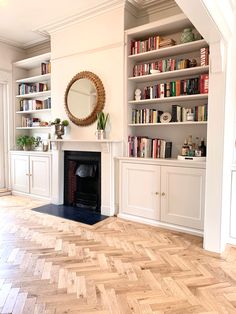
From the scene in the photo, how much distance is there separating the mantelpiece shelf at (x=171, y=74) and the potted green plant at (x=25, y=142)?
2.41 metres

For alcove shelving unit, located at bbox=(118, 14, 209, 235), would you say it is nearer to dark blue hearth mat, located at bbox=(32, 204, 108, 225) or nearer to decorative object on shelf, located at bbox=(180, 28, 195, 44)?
decorative object on shelf, located at bbox=(180, 28, 195, 44)

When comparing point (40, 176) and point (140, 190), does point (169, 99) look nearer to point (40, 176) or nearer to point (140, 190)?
point (140, 190)

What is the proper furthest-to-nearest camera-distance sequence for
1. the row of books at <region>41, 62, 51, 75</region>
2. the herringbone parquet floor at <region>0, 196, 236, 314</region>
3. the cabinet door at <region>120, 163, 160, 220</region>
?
1. the row of books at <region>41, 62, 51, 75</region>
2. the cabinet door at <region>120, 163, 160, 220</region>
3. the herringbone parquet floor at <region>0, 196, 236, 314</region>

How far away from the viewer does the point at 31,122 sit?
4898mm

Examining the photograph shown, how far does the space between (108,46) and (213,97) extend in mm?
1840

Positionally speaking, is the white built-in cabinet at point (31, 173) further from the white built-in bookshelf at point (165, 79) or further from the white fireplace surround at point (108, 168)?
the white built-in bookshelf at point (165, 79)

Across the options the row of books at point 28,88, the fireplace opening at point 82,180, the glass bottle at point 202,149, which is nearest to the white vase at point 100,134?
the fireplace opening at point 82,180

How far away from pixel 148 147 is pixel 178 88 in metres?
0.84

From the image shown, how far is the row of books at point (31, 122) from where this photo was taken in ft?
15.5

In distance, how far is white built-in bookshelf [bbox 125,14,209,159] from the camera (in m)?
2.99

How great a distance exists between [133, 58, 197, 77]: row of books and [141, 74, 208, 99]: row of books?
176mm

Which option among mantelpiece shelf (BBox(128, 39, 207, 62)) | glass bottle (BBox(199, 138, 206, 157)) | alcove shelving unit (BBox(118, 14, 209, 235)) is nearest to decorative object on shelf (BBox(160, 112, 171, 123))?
alcove shelving unit (BBox(118, 14, 209, 235))

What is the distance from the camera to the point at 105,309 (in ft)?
5.27

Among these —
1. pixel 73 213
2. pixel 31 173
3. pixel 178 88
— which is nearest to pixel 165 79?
pixel 178 88
